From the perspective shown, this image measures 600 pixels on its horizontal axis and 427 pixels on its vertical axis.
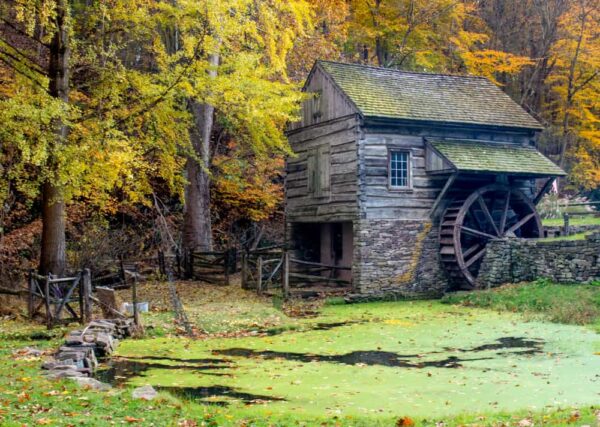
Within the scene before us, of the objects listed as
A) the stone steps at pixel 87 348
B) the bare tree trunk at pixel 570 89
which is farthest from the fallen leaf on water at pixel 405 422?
the bare tree trunk at pixel 570 89

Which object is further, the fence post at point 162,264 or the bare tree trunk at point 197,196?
the bare tree trunk at point 197,196

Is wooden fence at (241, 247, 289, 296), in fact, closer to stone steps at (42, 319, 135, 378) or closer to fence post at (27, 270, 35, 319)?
stone steps at (42, 319, 135, 378)

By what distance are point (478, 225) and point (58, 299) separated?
14670mm

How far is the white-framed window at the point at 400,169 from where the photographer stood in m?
23.4

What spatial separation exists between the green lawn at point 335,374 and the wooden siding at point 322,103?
7335 mm

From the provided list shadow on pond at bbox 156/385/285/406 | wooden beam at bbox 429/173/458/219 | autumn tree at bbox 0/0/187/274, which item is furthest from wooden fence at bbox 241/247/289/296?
shadow on pond at bbox 156/385/285/406

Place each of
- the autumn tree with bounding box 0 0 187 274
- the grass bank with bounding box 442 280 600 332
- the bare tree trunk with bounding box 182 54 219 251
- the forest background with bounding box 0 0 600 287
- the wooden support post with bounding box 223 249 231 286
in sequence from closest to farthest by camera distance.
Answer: the autumn tree with bounding box 0 0 187 274 → the forest background with bounding box 0 0 600 287 → the grass bank with bounding box 442 280 600 332 → the wooden support post with bounding box 223 249 231 286 → the bare tree trunk with bounding box 182 54 219 251

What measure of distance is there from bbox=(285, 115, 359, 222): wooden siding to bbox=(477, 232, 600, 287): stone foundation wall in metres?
4.49

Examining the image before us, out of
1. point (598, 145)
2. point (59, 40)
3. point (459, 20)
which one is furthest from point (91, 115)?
point (598, 145)

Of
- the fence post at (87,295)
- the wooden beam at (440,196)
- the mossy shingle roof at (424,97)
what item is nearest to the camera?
the fence post at (87,295)

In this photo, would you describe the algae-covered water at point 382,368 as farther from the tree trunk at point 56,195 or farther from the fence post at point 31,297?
the tree trunk at point 56,195

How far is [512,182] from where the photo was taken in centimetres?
2520

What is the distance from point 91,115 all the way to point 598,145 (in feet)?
87.9

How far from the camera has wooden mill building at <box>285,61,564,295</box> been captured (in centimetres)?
2283
